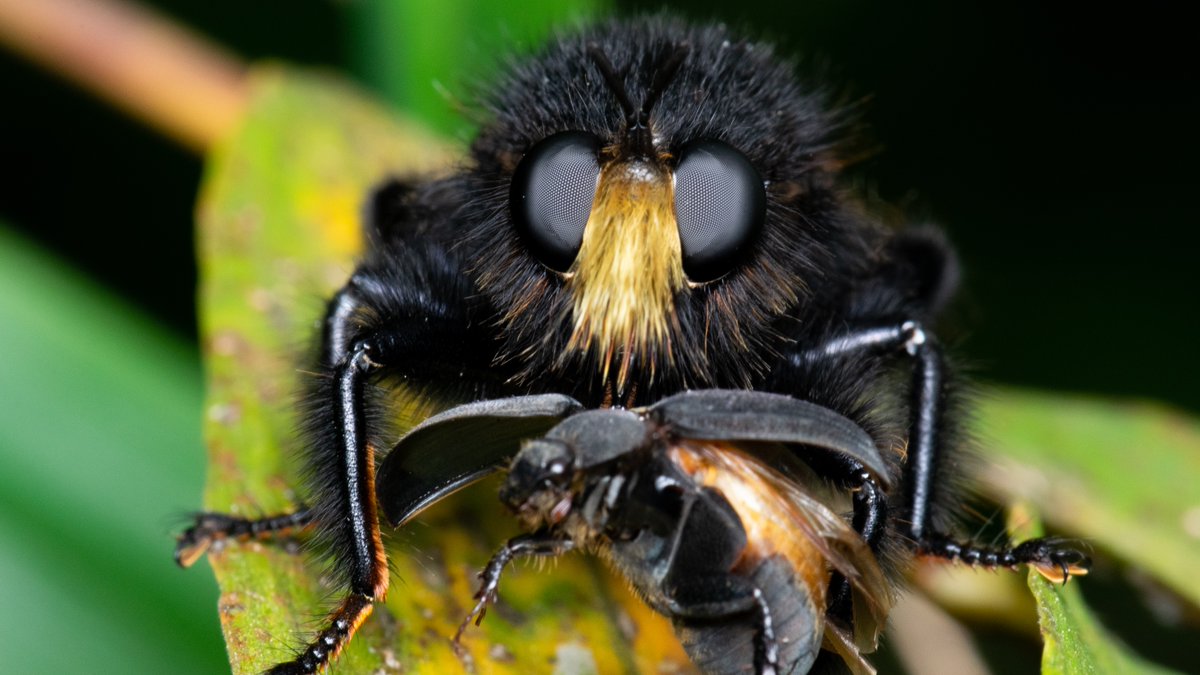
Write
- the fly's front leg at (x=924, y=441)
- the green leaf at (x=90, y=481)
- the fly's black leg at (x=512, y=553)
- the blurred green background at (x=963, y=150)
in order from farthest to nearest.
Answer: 1. the blurred green background at (x=963, y=150)
2. the green leaf at (x=90, y=481)
3. the fly's front leg at (x=924, y=441)
4. the fly's black leg at (x=512, y=553)

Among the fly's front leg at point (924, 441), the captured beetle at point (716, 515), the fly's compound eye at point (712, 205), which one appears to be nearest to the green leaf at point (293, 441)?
the captured beetle at point (716, 515)

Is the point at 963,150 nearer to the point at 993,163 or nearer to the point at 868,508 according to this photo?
the point at 993,163

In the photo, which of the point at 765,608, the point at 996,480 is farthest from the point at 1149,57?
the point at 765,608

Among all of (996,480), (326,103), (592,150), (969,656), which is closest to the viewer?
(592,150)

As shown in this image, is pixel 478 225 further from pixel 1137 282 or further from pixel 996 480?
pixel 1137 282

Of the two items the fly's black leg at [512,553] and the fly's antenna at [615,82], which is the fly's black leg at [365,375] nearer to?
the fly's black leg at [512,553]

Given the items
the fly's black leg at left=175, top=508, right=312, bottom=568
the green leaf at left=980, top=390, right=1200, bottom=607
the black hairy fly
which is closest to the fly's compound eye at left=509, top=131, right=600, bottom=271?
the black hairy fly

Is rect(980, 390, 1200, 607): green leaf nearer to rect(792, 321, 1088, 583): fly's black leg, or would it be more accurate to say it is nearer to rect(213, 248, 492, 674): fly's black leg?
rect(792, 321, 1088, 583): fly's black leg
